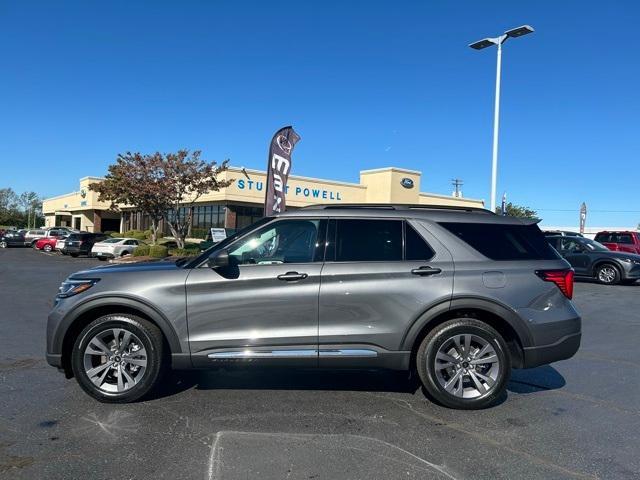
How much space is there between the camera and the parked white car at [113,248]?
30.5 meters

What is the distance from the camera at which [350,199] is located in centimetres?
4731

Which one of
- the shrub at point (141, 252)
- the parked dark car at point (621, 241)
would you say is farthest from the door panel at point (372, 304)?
the shrub at point (141, 252)

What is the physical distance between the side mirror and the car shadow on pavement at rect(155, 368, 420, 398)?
4.44 ft

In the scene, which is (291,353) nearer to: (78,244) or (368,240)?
(368,240)

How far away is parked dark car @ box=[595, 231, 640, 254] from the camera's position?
74.2 ft

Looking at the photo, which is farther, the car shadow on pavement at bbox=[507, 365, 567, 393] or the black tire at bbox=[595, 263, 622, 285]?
the black tire at bbox=[595, 263, 622, 285]

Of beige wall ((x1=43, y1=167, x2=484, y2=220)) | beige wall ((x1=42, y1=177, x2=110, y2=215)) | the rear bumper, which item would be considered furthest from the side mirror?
beige wall ((x1=42, y1=177, x2=110, y2=215))

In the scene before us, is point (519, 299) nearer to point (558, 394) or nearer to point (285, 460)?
point (558, 394)

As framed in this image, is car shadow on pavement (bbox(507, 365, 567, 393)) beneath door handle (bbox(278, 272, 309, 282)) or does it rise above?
beneath

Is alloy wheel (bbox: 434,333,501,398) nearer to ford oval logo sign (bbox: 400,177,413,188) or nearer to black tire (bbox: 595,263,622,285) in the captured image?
black tire (bbox: 595,263,622,285)

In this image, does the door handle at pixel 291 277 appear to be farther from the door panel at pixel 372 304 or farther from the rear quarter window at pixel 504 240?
the rear quarter window at pixel 504 240

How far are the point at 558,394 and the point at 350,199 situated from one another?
4225 centimetres

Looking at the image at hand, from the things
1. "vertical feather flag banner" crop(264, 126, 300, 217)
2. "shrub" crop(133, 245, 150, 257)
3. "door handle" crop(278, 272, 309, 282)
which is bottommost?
"shrub" crop(133, 245, 150, 257)

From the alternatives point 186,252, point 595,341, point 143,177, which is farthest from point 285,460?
point 143,177
